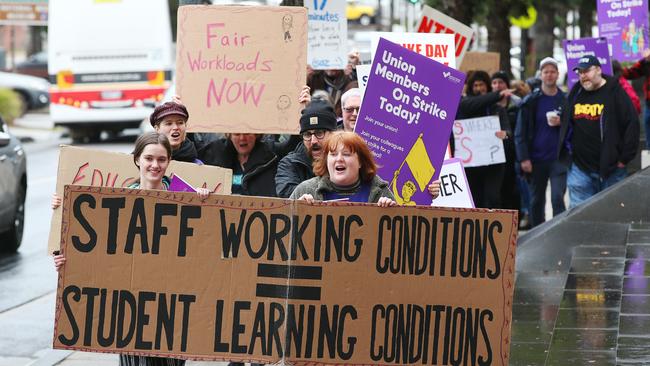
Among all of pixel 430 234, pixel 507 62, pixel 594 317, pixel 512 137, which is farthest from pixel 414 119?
pixel 507 62

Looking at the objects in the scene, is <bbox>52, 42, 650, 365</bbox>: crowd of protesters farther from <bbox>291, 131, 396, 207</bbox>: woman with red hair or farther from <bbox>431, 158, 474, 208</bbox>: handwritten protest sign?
<bbox>431, 158, 474, 208</bbox>: handwritten protest sign

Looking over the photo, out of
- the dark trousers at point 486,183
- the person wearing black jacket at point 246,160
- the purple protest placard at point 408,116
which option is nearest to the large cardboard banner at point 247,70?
the person wearing black jacket at point 246,160

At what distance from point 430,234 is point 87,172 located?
2.26 metres

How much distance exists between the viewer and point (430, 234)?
612 centimetres

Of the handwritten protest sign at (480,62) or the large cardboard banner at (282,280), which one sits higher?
the handwritten protest sign at (480,62)

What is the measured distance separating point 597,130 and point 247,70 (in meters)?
5.20

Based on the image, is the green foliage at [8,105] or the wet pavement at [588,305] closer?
the wet pavement at [588,305]

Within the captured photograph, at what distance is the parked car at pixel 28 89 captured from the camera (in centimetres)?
4082

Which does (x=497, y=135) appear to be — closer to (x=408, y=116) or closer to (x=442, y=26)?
(x=442, y=26)

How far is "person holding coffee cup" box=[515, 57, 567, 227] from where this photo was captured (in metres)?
14.1

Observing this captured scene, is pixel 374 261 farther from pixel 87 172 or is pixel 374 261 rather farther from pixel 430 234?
pixel 87 172

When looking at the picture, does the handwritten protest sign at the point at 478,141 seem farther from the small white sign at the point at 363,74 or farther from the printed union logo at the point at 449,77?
the printed union logo at the point at 449,77

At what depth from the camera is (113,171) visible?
745cm

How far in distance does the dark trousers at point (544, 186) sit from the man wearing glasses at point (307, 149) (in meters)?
6.63
